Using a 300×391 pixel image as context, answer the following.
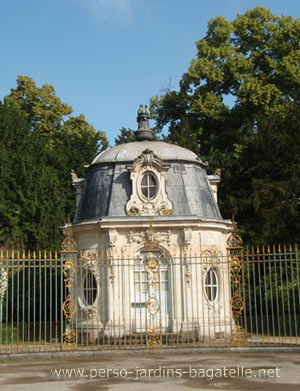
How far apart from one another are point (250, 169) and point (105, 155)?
30.6 feet

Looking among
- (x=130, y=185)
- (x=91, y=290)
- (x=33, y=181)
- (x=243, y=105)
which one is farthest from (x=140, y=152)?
(x=243, y=105)

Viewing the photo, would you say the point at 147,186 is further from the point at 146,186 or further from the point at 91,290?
the point at 91,290

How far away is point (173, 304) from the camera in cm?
1947

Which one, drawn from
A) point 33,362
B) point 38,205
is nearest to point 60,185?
point 38,205

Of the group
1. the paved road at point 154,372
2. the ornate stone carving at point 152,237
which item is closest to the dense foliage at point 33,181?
the ornate stone carving at point 152,237

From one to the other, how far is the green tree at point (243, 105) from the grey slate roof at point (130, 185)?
679 cm

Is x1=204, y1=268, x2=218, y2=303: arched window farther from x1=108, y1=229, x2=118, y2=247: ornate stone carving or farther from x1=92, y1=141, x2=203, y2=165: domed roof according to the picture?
x1=92, y1=141, x2=203, y2=165: domed roof

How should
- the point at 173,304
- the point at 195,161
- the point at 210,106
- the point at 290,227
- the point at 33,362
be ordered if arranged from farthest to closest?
the point at 210,106, the point at 290,227, the point at 195,161, the point at 173,304, the point at 33,362

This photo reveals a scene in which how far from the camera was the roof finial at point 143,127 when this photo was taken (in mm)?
23625

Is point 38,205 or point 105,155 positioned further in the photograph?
point 38,205

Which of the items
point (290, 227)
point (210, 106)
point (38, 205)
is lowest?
point (290, 227)

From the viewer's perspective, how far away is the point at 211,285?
2025 centimetres

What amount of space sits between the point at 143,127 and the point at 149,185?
416 cm

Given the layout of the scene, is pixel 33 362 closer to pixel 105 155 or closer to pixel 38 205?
pixel 105 155
